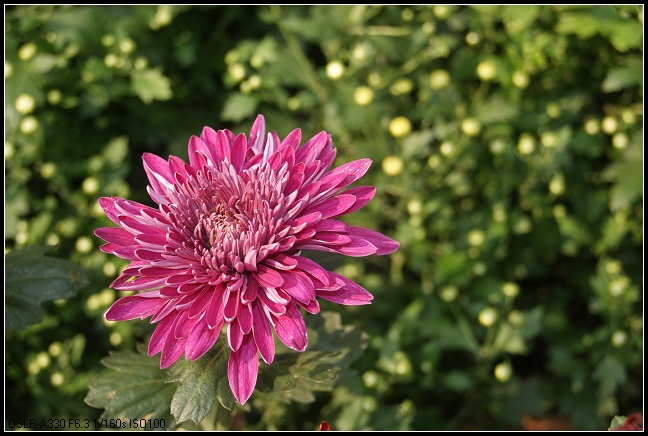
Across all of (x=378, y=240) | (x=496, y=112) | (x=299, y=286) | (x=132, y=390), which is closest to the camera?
(x=299, y=286)

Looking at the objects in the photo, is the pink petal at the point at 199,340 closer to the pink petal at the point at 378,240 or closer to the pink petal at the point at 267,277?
the pink petal at the point at 267,277

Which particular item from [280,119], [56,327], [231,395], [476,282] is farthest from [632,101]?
[56,327]

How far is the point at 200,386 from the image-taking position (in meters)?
0.98

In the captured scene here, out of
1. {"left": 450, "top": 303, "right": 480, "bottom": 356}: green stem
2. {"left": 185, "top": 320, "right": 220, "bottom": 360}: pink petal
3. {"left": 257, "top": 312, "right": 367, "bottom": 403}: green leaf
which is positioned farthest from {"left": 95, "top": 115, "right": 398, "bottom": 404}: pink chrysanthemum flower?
{"left": 450, "top": 303, "right": 480, "bottom": 356}: green stem

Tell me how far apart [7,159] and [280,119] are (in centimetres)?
82

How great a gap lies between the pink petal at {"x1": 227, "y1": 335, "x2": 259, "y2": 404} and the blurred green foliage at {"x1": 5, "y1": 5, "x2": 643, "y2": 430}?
2.61ft

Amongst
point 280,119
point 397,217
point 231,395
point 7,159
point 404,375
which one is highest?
point 7,159

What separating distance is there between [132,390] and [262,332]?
0.33m

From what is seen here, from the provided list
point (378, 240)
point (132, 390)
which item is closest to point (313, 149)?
point (378, 240)

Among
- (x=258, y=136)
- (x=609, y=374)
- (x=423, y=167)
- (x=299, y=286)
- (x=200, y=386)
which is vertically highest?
(x=258, y=136)

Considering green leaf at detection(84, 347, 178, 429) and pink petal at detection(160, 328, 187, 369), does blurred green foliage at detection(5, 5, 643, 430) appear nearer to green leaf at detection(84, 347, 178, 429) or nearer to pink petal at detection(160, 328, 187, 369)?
green leaf at detection(84, 347, 178, 429)

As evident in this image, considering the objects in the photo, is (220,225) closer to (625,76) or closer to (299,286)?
(299,286)

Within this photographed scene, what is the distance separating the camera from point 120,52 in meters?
2.00

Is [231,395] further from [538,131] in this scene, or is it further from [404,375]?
[538,131]
